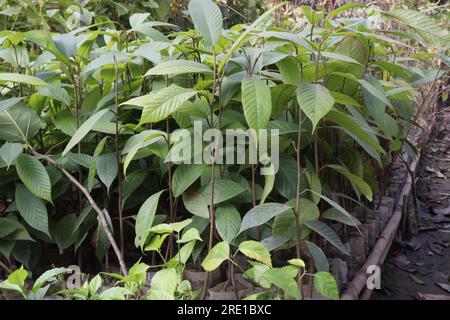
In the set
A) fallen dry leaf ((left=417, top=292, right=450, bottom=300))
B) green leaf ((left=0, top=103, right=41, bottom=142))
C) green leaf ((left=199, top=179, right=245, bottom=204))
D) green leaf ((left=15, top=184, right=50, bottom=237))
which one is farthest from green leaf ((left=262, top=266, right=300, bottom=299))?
fallen dry leaf ((left=417, top=292, right=450, bottom=300))

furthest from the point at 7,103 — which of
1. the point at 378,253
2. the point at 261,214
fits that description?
the point at 378,253

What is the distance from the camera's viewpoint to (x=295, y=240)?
107 cm

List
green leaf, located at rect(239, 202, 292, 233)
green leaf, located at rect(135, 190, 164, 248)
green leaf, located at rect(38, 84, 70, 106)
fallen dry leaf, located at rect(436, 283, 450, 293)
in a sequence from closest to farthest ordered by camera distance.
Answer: green leaf, located at rect(239, 202, 292, 233), green leaf, located at rect(135, 190, 164, 248), green leaf, located at rect(38, 84, 70, 106), fallen dry leaf, located at rect(436, 283, 450, 293)

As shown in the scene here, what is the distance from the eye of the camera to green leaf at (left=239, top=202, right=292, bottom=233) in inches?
37.9

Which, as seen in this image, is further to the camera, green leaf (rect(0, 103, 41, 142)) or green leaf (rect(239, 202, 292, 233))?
green leaf (rect(0, 103, 41, 142))

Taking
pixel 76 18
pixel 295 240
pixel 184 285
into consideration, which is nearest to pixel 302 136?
pixel 295 240

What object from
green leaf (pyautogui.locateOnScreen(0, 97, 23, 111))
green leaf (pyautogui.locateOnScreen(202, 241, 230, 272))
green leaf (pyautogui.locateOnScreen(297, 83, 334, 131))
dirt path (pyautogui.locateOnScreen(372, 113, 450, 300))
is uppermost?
green leaf (pyautogui.locateOnScreen(297, 83, 334, 131))

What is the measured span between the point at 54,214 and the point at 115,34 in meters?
0.49

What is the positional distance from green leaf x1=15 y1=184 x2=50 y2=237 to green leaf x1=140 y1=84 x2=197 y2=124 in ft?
1.29

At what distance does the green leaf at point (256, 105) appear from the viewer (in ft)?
2.97

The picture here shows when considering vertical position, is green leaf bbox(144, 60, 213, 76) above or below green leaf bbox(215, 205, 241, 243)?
above

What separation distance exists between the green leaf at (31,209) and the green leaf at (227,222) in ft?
1.29

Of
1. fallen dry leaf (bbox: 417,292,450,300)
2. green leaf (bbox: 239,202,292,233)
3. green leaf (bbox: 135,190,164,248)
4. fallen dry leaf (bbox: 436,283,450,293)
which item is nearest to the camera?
green leaf (bbox: 239,202,292,233)

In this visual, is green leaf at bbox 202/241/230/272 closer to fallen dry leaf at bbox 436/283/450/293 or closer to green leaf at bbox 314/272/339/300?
green leaf at bbox 314/272/339/300
